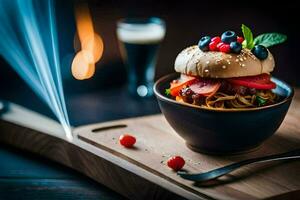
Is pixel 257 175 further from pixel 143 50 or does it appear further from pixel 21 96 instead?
pixel 21 96

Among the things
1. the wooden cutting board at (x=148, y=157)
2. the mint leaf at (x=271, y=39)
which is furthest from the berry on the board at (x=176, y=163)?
the mint leaf at (x=271, y=39)

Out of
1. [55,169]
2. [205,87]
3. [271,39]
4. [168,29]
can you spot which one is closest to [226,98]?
[205,87]

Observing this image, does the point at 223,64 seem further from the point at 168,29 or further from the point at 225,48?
the point at 168,29

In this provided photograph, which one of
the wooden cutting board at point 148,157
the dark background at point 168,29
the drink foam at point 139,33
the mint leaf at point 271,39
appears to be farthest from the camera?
the dark background at point 168,29

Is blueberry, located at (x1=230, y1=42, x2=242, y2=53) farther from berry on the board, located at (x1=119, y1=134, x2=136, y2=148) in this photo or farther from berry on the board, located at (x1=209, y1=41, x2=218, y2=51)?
berry on the board, located at (x1=119, y1=134, x2=136, y2=148)

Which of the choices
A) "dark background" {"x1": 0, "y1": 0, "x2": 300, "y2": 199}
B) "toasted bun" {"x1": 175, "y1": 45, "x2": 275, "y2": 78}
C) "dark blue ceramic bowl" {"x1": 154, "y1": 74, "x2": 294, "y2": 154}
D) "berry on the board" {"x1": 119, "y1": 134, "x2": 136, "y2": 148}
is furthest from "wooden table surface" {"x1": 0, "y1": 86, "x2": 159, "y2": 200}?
"toasted bun" {"x1": 175, "y1": 45, "x2": 275, "y2": 78}

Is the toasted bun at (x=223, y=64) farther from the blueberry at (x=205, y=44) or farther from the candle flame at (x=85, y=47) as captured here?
the candle flame at (x=85, y=47)
